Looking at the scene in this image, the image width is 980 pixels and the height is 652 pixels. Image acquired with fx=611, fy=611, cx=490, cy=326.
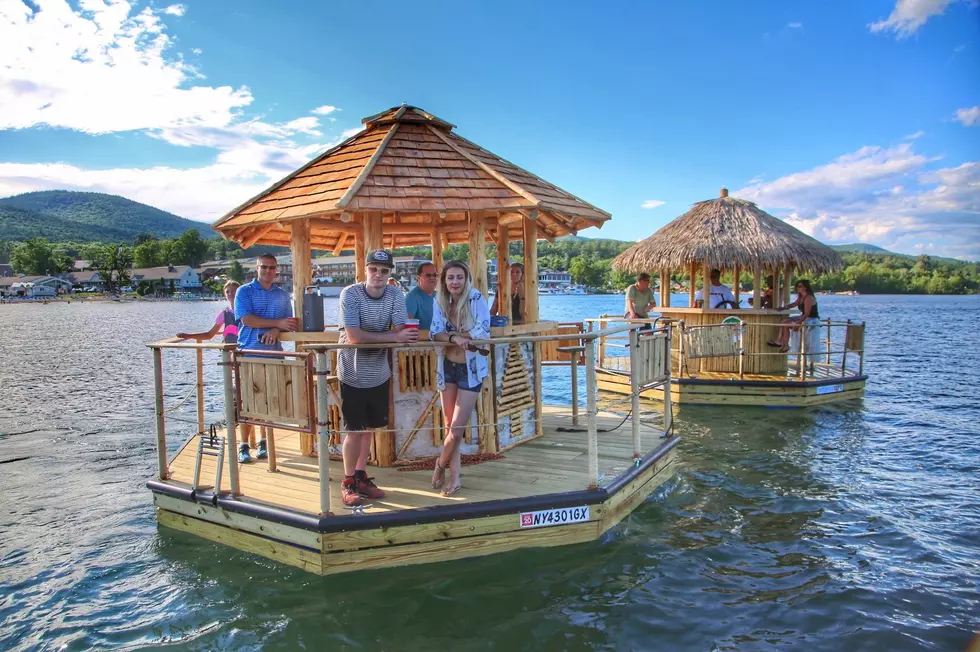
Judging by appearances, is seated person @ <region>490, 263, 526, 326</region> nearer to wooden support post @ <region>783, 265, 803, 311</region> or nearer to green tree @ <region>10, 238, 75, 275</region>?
wooden support post @ <region>783, 265, 803, 311</region>

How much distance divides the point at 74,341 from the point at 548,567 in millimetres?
42706

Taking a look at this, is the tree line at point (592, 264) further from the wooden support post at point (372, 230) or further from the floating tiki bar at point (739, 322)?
the wooden support post at point (372, 230)

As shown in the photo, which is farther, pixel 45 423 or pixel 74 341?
pixel 74 341

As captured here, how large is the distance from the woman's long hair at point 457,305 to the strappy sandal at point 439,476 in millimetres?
1448

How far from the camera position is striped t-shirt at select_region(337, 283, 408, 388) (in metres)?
5.54

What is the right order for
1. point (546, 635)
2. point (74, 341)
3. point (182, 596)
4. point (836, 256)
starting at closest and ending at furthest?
point (546, 635)
point (182, 596)
point (836, 256)
point (74, 341)

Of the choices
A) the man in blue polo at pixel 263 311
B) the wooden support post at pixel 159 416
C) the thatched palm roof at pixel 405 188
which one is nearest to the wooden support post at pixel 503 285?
the thatched palm roof at pixel 405 188

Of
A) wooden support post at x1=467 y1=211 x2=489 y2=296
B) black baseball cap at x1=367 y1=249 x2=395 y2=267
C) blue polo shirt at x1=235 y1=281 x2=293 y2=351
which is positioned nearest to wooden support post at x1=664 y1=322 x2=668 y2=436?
wooden support post at x1=467 y1=211 x2=489 y2=296

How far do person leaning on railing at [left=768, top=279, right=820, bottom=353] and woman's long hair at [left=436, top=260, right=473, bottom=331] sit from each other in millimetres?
10701

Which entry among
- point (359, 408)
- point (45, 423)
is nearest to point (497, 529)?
point (359, 408)

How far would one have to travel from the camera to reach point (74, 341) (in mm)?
38906

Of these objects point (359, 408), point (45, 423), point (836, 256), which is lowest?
point (45, 423)

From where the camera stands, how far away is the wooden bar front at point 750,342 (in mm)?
15109

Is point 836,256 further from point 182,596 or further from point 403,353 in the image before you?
point 182,596
